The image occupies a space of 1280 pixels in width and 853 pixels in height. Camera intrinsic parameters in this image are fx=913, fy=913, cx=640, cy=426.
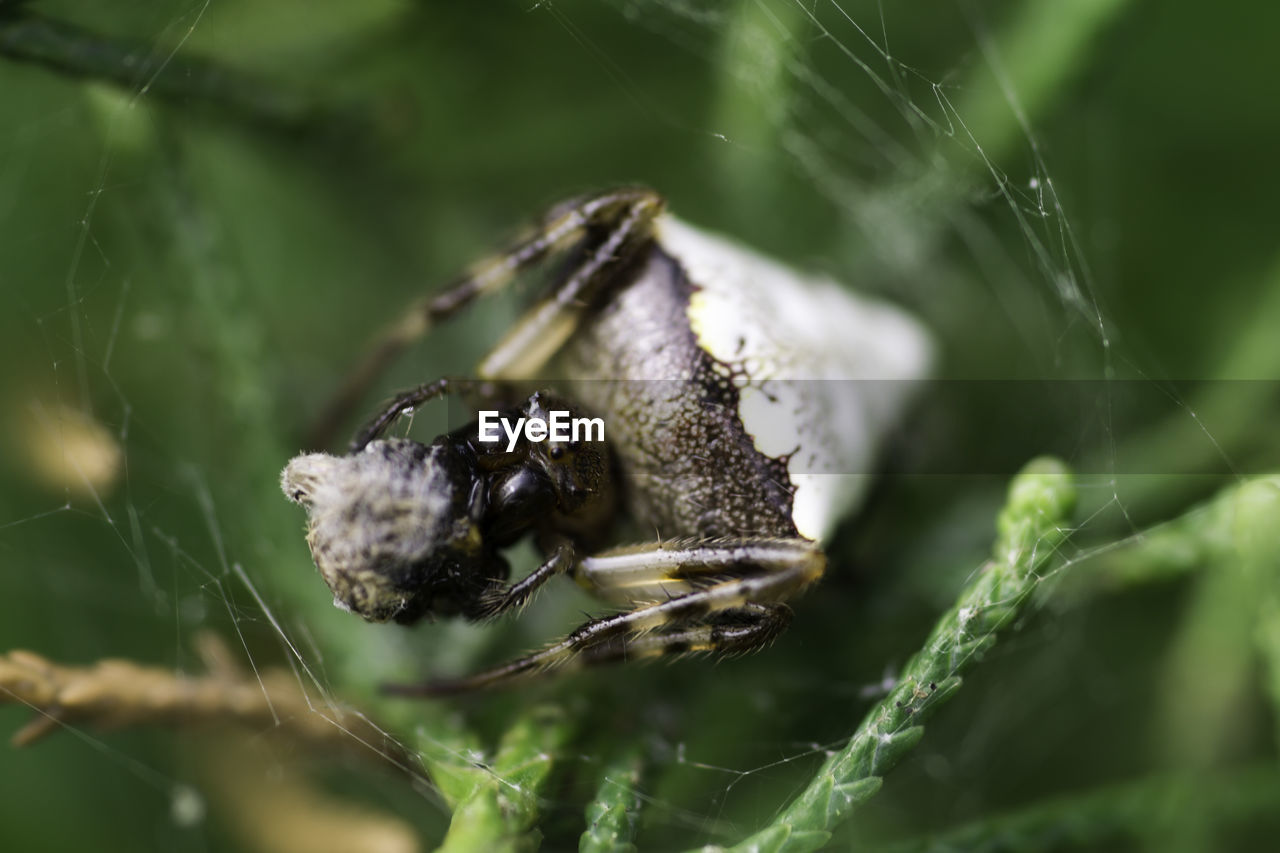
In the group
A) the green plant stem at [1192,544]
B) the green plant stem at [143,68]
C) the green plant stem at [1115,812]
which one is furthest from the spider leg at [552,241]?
the green plant stem at [1115,812]

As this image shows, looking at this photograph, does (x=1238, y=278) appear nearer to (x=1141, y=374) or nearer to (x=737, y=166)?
(x=1141, y=374)

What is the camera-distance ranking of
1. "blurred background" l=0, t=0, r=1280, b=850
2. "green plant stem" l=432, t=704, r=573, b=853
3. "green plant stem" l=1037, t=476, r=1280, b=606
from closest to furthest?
"green plant stem" l=432, t=704, r=573, b=853 < "green plant stem" l=1037, t=476, r=1280, b=606 < "blurred background" l=0, t=0, r=1280, b=850

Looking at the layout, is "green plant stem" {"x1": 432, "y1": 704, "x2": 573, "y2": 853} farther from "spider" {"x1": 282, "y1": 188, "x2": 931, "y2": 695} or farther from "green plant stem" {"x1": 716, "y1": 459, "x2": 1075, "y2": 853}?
"green plant stem" {"x1": 716, "y1": 459, "x2": 1075, "y2": 853}

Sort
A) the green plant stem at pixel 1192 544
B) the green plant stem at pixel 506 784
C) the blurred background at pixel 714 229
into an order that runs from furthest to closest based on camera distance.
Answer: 1. the blurred background at pixel 714 229
2. the green plant stem at pixel 1192 544
3. the green plant stem at pixel 506 784

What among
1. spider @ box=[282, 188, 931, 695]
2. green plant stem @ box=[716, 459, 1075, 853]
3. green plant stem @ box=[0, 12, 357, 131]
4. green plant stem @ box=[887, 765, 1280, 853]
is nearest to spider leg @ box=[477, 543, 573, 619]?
spider @ box=[282, 188, 931, 695]

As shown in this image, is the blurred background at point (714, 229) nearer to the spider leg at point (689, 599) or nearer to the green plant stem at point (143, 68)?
the green plant stem at point (143, 68)

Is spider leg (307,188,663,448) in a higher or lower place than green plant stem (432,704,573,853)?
higher

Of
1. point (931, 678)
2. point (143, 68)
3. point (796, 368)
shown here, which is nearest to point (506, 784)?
point (931, 678)
